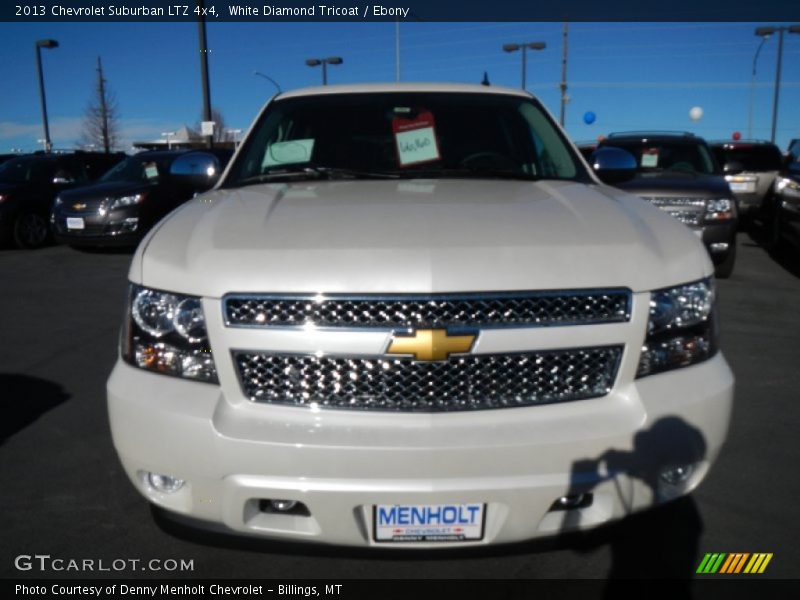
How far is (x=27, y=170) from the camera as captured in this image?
12.8 metres

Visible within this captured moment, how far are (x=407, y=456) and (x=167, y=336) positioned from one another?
0.84m

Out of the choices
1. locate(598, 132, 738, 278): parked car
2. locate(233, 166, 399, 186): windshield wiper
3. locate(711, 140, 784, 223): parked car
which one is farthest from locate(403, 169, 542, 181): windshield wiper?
locate(711, 140, 784, 223): parked car

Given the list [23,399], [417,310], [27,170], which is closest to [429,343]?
[417,310]

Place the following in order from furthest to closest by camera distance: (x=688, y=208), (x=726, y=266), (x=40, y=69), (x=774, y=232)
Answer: (x=40, y=69) < (x=774, y=232) < (x=726, y=266) < (x=688, y=208)

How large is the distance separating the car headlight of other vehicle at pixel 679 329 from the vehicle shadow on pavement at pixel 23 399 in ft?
11.0

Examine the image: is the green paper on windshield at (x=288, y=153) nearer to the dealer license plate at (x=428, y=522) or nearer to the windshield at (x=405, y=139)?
the windshield at (x=405, y=139)

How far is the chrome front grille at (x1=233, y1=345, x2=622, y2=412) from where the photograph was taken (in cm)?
208

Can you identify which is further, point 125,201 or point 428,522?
point 125,201

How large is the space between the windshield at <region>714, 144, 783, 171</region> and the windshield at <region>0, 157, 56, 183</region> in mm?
11779

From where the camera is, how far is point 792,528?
2850 millimetres

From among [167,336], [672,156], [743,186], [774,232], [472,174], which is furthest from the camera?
[743,186]

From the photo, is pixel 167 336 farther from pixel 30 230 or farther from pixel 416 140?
pixel 30 230

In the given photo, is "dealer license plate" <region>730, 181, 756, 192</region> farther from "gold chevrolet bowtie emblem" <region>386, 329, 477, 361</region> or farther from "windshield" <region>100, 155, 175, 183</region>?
"gold chevrolet bowtie emblem" <region>386, 329, 477, 361</region>

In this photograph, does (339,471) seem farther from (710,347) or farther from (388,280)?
(710,347)
